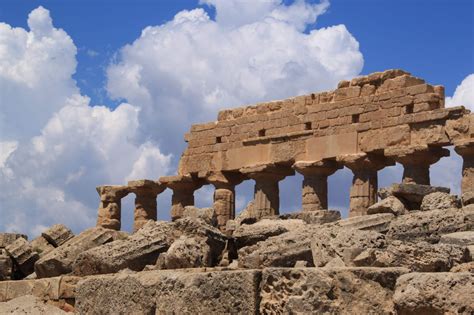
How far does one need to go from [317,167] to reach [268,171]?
2.05 m

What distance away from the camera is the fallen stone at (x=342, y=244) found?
8281mm

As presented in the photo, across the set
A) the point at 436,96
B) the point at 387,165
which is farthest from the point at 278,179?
the point at 436,96

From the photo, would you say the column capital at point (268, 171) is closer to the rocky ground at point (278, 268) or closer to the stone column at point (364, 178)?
the stone column at point (364, 178)

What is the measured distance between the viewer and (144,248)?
37.1ft

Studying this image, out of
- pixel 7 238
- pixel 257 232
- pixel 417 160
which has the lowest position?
pixel 257 232

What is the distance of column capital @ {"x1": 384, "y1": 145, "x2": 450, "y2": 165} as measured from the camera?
23.6 m

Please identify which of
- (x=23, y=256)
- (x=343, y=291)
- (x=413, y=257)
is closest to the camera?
(x=343, y=291)

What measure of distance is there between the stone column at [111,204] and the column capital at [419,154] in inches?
405

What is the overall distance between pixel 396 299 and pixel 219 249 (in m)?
4.90

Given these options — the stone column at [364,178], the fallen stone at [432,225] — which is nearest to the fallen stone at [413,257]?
the fallen stone at [432,225]

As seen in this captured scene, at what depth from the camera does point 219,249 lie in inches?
445

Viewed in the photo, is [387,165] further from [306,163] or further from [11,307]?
[11,307]

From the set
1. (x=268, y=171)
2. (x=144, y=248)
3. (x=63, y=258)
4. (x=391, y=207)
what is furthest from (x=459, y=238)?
(x=268, y=171)

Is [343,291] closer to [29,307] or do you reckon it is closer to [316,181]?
[29,307]
